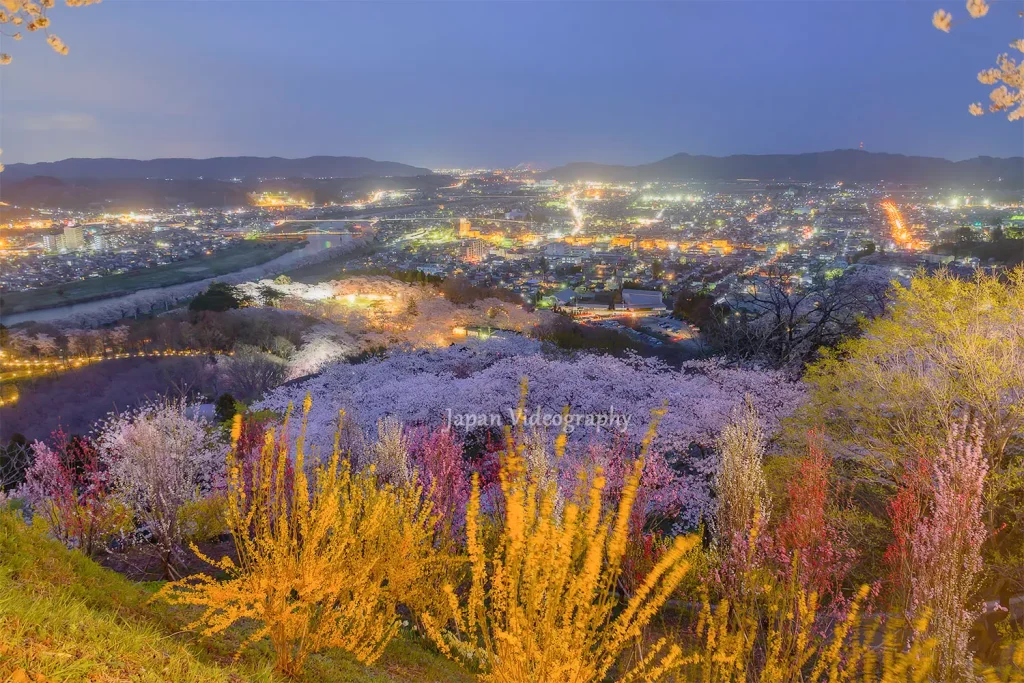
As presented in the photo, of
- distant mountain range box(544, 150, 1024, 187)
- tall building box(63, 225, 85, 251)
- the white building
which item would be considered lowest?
the white building

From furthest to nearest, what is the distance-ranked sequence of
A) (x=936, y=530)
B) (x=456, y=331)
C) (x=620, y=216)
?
(x=620, y=216)
(x=456, y=331)
(x=936, y=530)

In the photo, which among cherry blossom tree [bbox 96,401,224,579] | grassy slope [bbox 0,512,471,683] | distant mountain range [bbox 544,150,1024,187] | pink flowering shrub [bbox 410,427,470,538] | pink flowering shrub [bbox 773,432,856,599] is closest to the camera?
grassy slope [bbox 0,512,471,683]

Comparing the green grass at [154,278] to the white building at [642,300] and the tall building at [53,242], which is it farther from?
the white building at [642,300]

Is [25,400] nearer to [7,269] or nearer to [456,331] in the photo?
[456,331]

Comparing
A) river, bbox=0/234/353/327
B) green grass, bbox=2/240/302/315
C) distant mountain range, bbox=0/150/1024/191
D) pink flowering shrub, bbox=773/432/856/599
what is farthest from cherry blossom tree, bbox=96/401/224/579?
distant mountain range, bbox=0/150/1024/191

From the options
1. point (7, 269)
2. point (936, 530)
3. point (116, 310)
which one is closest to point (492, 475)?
point (936, 530)

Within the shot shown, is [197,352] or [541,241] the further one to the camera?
[541,241]

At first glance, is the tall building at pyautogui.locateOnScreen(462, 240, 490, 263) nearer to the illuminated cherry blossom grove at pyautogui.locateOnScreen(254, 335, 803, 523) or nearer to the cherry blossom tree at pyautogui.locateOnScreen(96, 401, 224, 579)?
the illuminated cherry blossom grove at pyautogui.locateOnScreen(254, 335, 803, 523)
